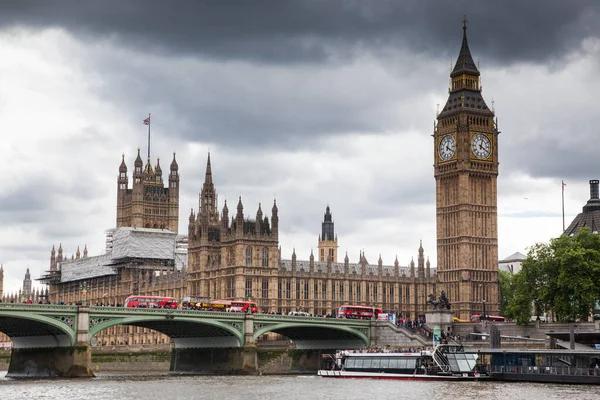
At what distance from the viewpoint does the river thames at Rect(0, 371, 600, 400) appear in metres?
71.9

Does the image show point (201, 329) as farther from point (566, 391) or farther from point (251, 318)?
point (566, 391)

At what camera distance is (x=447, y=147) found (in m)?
137

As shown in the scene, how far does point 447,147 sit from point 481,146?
3841 millimetres

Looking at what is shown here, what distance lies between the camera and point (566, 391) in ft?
241

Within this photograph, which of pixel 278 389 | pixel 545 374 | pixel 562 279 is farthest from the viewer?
pixel 562 279

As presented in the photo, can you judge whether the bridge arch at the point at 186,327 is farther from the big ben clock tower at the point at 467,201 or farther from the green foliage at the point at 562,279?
the big ben clock tower at the point at 467,201

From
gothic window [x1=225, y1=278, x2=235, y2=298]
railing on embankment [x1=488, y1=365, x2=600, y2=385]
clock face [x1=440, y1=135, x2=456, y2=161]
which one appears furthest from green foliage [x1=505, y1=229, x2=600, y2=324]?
gothic window [x1=225, y1=278, x2=235, y2=298]

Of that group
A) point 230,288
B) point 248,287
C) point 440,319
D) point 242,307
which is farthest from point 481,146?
point 242,307

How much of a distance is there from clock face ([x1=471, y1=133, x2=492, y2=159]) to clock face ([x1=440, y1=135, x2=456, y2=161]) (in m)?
2.29

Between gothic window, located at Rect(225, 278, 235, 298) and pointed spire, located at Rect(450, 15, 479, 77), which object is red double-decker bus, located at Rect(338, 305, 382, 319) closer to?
gothic window, located at Rect(225, 278, 235, 298)

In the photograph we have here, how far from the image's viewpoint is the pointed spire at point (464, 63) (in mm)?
138000

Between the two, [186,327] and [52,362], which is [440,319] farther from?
[52,362]

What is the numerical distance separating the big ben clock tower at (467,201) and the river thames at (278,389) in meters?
46.5

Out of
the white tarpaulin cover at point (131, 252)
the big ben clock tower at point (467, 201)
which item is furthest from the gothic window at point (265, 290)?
the white tarpaulin cover at point (131, 252)
